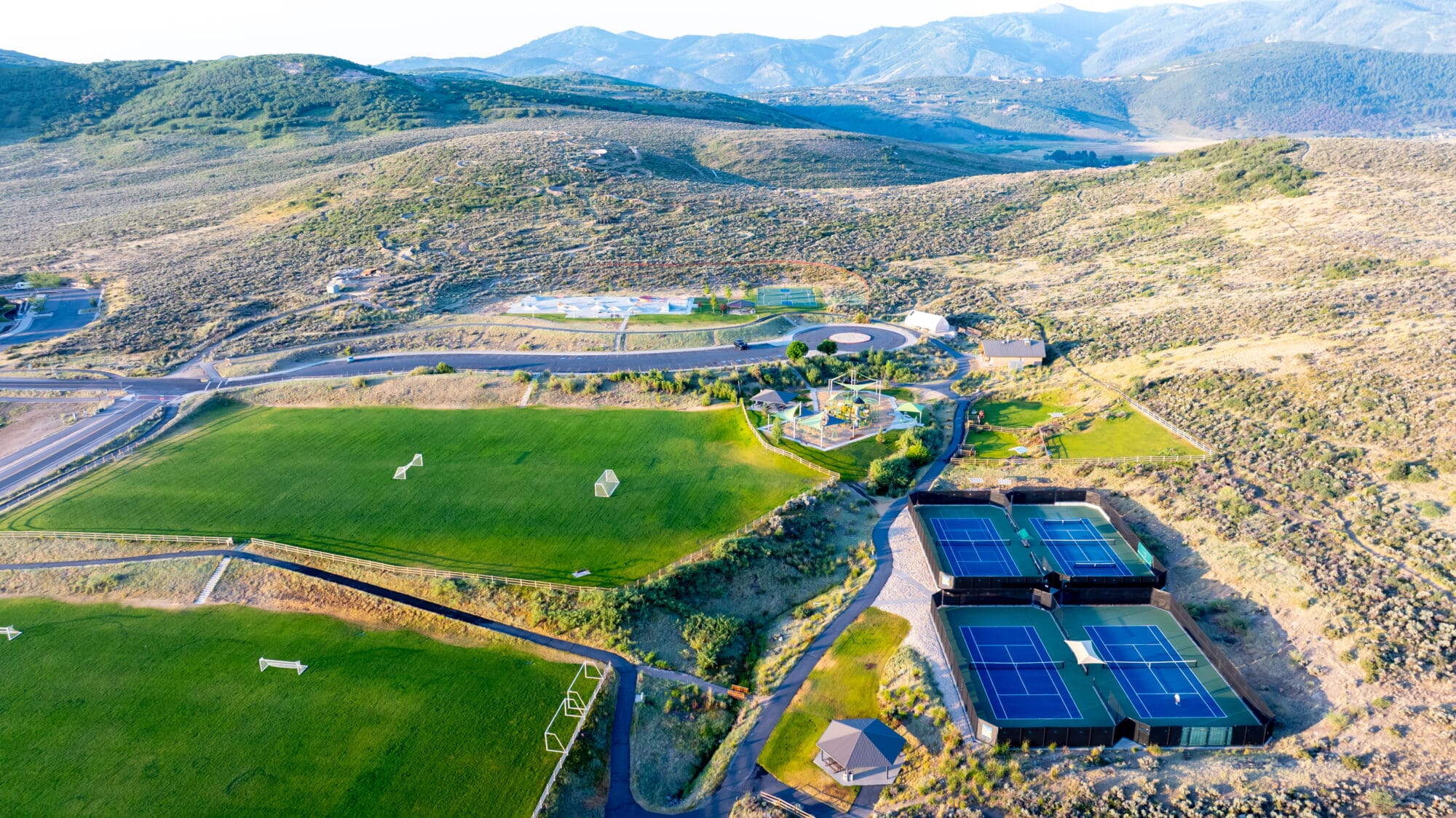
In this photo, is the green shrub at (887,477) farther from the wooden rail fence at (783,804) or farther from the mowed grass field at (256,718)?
the wooden rail fence at (783,804)

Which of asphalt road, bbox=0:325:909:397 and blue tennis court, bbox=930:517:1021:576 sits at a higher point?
asphalt road, bbox=0:325:909:397

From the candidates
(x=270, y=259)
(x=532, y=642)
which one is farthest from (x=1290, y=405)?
(x=270, y=259)

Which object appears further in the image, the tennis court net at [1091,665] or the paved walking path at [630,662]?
the tennis court net at [1091,665]

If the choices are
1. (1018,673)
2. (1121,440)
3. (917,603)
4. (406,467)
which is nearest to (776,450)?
(917,603)

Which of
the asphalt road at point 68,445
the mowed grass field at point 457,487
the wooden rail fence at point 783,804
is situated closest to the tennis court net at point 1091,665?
the wooden rail fence at point 783,804

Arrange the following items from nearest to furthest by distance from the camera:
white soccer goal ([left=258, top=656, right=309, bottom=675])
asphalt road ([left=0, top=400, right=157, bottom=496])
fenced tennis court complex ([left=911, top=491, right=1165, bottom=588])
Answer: white soccer goal ([left=258, top=656, right=309, bottom=675])
fenced tennis court complex ([left=911, top=491, right=1165, bottom=588])
asphalt road ([left=0, top=400, right=157, bottom=496])

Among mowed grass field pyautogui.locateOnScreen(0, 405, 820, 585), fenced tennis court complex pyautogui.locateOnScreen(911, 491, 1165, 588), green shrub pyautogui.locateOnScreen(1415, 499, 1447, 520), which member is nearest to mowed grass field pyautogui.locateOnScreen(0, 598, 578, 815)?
mowed grass field pyautogui.locateOnScreen(0, 405, 820, 585)

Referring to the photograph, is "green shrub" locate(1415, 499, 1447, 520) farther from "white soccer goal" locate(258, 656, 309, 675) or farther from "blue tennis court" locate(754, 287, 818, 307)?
"white soccer goal" locate(258, 656, 309, 675)
